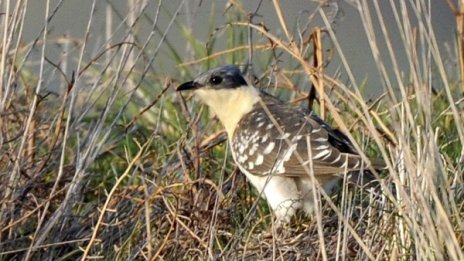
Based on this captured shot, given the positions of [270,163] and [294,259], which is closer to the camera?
[294,259]

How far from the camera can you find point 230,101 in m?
6.61

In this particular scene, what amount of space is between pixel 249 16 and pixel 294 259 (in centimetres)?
115

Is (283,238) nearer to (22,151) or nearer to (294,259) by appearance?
(294,259)

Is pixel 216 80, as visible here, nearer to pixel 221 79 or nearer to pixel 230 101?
pixel 221 79

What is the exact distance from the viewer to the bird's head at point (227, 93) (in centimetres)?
653

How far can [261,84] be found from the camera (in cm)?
681

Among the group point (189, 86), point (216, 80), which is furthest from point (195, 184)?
point (216, 80)

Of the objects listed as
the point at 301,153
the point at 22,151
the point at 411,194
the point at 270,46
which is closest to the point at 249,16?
the point at 270,46

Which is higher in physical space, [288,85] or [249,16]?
[249,16]

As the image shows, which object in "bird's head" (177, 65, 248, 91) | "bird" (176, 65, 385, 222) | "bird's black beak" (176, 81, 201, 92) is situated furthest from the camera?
"bird's head" (177, 65, 248, 91)

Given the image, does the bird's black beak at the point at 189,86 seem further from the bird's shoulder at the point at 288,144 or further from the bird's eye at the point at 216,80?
the bird's shoulder at the point at 288,144

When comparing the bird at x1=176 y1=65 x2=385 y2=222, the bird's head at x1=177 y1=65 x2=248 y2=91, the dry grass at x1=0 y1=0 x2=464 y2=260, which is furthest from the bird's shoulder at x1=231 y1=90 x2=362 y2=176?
the bird's head at x1=177 y1=65 x2=248 y2=91

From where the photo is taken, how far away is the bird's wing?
5918 mm

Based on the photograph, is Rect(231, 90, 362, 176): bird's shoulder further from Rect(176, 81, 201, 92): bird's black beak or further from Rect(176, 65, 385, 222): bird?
Rect(176, 81, 201, 92): bird's black beak
